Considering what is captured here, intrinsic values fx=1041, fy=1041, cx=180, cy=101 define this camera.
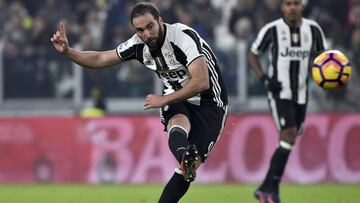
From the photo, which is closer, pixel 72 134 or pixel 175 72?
pixel 175 72

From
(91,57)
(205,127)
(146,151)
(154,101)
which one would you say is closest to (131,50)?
(91,57)

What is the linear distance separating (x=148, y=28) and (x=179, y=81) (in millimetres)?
720

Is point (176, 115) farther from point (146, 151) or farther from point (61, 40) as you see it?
point (146, 151)

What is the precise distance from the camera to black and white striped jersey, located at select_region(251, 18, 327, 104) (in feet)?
40.1

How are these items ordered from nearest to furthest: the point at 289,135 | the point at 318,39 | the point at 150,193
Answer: the point at 289,135, the point at 318,39, the point at 150,193

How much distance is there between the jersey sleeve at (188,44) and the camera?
8.83 meters

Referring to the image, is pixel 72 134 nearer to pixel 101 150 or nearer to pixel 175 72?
pixel 101 150

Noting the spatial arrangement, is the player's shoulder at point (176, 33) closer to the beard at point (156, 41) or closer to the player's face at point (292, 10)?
the beard at point (156, 41)

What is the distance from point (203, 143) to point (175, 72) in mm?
668

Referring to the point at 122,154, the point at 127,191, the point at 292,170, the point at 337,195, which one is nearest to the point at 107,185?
the point at 122,154

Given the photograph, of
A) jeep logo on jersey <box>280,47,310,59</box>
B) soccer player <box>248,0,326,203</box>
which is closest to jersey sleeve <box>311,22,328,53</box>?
soccer player <box>248,0,326,203</box>

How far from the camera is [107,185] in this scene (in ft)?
55.3

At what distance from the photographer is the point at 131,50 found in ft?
30.4

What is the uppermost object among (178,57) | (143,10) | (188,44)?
(143,10)
